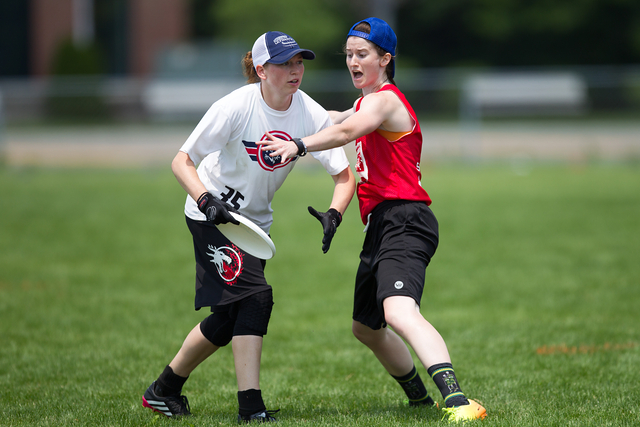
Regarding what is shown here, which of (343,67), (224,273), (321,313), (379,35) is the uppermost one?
(343,67)

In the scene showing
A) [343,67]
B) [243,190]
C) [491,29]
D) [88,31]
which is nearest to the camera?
[243,190]

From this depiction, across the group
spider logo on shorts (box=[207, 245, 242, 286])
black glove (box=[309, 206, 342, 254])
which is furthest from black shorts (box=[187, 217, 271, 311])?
black glove (box=[309, 206, 342, 254])

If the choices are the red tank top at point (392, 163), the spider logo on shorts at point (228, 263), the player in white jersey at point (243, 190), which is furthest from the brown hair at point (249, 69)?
the spider logo on shorts at point (228, 263)

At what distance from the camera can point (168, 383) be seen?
4227 mm

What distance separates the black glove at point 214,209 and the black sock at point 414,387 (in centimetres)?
153

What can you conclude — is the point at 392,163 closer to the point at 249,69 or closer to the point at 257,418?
the point at 249,69

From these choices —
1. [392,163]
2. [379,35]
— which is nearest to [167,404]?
[392,163]

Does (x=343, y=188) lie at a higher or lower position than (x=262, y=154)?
lower

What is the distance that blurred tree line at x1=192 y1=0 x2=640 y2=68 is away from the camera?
121 ft

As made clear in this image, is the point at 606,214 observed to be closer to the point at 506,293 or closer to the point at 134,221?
the point at 506,293

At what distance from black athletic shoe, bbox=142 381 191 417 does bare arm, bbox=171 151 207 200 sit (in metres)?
1.33

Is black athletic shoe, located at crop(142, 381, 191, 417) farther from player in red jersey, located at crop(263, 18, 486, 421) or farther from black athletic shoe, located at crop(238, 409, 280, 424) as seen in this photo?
player in red jersey, located at crop(263, 18, 486, 421)

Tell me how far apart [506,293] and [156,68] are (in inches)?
1282

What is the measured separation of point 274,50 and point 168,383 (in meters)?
2.13
